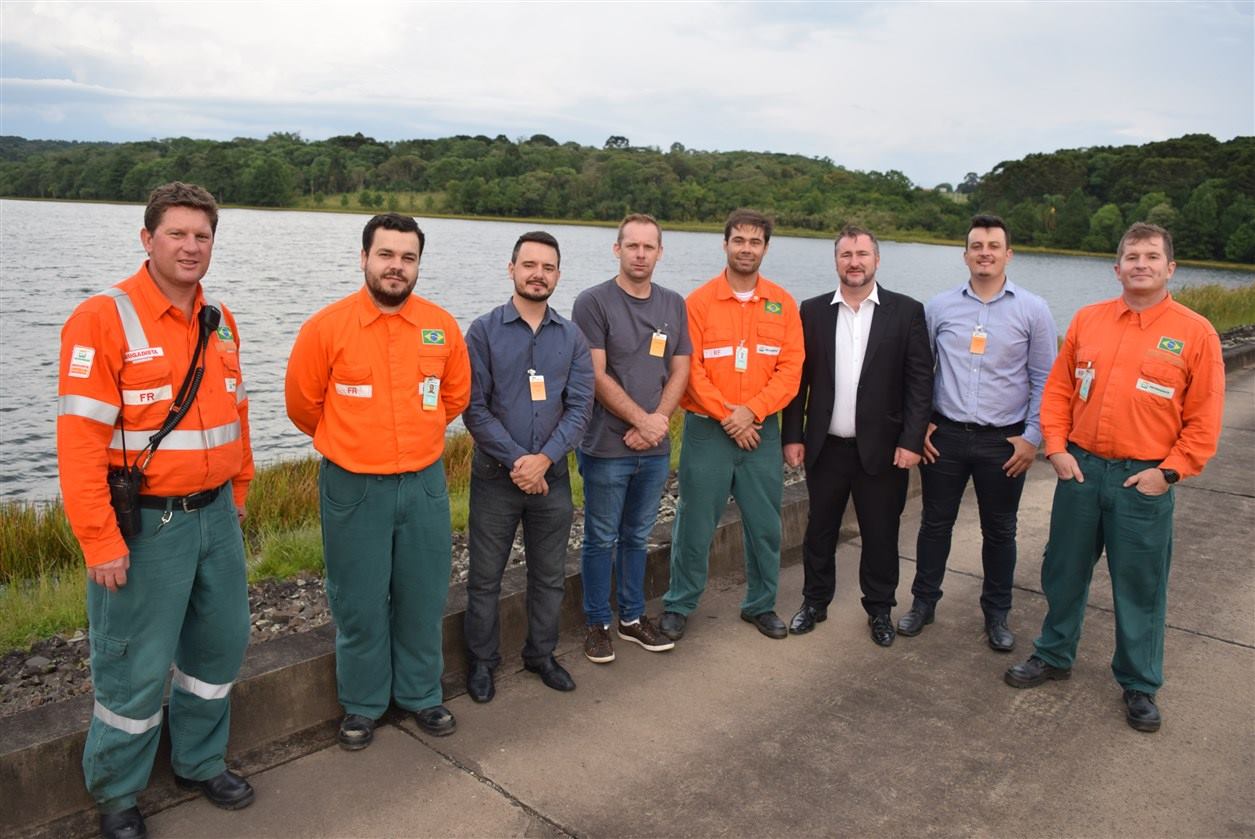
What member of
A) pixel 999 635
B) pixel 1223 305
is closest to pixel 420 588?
pixel 999 635

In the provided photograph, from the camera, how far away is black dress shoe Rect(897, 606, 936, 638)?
5.01 meters

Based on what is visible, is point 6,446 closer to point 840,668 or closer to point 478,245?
point 840,668

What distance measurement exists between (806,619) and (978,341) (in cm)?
168

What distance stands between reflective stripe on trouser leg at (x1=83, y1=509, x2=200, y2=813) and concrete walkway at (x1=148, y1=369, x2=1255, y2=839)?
0.24m

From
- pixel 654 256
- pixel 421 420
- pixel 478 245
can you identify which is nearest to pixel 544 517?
pixel 421 420

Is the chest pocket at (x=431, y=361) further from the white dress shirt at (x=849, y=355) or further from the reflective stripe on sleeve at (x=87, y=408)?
the white dress shirt at (x=849, y=355)

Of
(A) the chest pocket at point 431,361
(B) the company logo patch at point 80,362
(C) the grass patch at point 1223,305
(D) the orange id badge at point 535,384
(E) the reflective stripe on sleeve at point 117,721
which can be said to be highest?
(B) the company logo patch at point 80,362

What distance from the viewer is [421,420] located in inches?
149

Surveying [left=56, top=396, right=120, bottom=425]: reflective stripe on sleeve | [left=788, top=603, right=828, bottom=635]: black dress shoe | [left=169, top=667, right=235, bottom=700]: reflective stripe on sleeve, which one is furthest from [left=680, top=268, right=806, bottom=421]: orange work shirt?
[left=56, top=396, right=120, bottom=425]: reflective stripe on sleeve

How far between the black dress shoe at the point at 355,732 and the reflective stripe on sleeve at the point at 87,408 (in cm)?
150

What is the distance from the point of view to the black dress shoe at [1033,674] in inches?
175

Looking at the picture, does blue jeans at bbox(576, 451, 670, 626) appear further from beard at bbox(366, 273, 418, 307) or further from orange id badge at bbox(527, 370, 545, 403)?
beard at bbox(366, 273, 418, 307)

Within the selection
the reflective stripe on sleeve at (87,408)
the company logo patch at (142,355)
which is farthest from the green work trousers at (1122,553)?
the reflective stripe on sleeve at (87,408)

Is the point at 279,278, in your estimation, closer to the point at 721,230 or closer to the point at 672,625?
the point at 721,230
